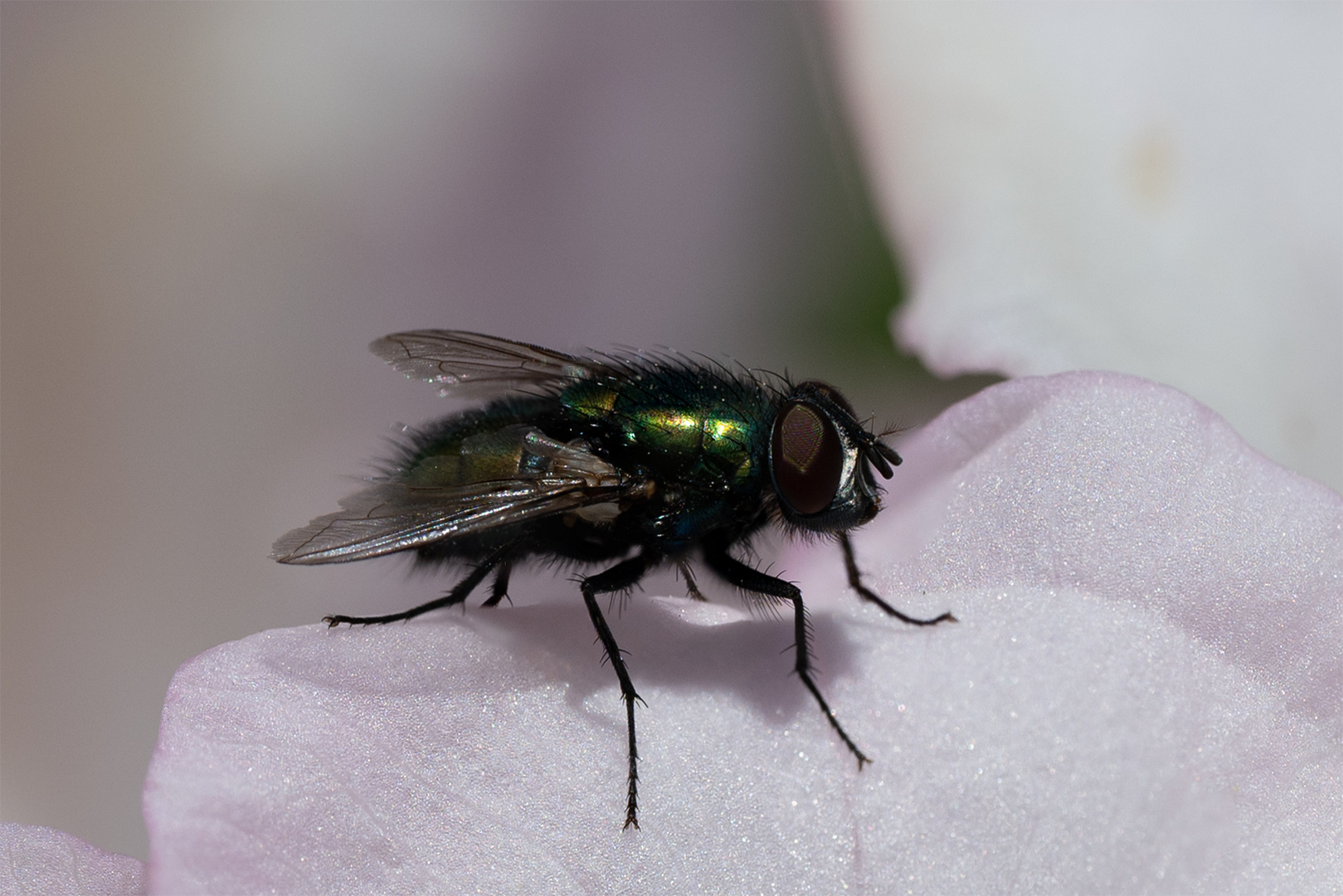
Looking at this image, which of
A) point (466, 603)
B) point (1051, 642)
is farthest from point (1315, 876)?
point (466, 603)

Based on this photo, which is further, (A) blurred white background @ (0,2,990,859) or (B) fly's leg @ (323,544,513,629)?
(A) blurred white background @ (0,2,990,859)

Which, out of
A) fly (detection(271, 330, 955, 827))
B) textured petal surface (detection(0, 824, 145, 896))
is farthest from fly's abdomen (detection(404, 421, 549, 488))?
textured petal surface (detection(0, 824, 145, 896))

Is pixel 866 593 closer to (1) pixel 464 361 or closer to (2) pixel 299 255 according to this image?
(1) pixel 464 361

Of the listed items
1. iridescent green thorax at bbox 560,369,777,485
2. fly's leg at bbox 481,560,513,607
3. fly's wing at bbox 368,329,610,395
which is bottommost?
fly's leg at bbox 481,560,513,607

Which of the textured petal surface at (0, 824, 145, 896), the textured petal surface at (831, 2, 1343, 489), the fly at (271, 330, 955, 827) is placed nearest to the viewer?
the textured petal surface at (0, 824, 145, 896)

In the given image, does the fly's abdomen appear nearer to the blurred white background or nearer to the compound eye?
the compound eye

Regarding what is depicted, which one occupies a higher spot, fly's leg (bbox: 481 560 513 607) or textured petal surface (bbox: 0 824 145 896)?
textured petal surface (bbox: 0 824 145 896)

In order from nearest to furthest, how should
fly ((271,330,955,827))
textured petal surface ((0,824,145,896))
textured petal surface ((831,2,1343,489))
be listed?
textured petal surface ((0,824,145,896)), fly ((271,330,955,827)), textured petal surface ((831,2,1343,489))
